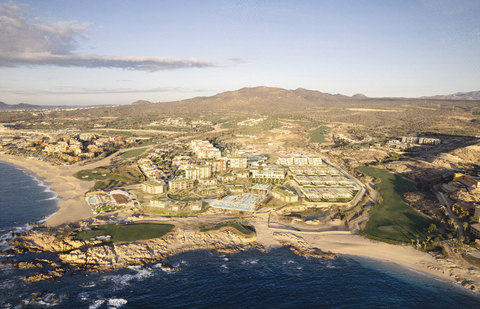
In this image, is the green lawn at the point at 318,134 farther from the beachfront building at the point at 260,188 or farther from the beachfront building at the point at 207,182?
the beachfront building at the point at 207,182

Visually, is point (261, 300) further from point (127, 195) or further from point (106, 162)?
point (106, 162)

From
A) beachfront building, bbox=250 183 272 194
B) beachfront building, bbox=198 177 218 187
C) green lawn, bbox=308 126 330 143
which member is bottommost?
beachfront building, bbox=250 183 272 194

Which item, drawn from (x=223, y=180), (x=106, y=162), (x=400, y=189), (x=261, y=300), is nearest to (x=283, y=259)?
(x=261, y=300)

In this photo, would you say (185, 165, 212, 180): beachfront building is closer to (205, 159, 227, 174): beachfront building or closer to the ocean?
(205, 159, 227, 174): beachfront building

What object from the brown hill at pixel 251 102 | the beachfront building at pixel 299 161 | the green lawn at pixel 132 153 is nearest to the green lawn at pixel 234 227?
the beachfront building at pixel 299 161

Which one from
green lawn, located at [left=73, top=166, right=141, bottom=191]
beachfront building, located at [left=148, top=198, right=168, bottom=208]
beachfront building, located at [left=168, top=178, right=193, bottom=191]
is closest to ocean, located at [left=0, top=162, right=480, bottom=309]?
beachfront building, located at [left=148, top=198, right=168, bottom=208]

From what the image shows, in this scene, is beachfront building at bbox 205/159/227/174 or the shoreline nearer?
the shoreline

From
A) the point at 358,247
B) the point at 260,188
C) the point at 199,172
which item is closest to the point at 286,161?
the point at 260,188
